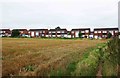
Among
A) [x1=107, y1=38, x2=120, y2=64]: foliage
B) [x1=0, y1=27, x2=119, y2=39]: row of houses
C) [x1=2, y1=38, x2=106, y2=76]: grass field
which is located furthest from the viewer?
[x1=0, y1=27, x2=119, y2=39]: row of houses

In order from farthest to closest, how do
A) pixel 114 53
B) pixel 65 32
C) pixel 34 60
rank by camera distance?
pixel 65 32, pixel 114 53, pixel 34 60

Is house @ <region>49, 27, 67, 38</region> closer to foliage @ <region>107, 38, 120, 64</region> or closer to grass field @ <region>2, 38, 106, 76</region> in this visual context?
grass field @ <region>2, 38, 106, 76</region>

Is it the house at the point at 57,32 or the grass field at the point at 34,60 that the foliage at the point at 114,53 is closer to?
the grass field at the point at 34,60

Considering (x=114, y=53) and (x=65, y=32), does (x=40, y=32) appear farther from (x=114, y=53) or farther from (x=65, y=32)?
(x=114, y=53)

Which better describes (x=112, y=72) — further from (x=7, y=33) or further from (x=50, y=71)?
(x=7, y=33)

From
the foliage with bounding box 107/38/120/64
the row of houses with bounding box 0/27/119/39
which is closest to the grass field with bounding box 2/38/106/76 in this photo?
the foliage with bounding box 107/38/120/64

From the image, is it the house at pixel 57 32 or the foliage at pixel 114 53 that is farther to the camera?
the house at pixel 57 32

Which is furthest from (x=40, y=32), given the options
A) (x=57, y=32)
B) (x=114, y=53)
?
(x=114, y=53)

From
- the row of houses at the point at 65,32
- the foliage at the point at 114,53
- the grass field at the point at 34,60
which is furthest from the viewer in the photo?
the row of houses at the point at 65,32

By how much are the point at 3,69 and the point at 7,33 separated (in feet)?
556

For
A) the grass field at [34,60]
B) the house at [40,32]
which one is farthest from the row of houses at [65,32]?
the grass field at [34,60]

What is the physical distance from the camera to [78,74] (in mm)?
14945

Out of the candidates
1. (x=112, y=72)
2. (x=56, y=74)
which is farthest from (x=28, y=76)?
(x=112, y=72)

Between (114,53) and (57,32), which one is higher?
(57,32)
